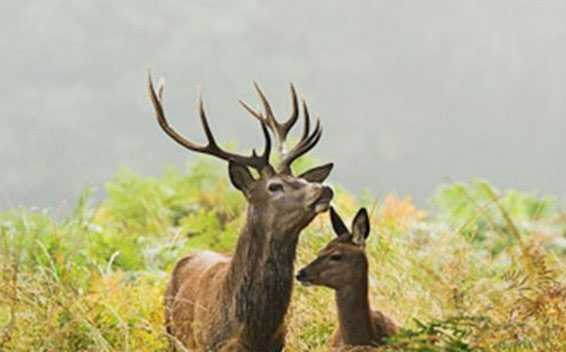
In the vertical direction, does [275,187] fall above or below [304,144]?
below

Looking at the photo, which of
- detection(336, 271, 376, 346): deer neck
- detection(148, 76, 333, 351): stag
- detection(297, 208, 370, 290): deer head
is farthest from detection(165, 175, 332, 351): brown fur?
detection(336, 271, 376, 346): deer neck

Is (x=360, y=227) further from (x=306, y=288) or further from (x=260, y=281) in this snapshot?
(x=306, y=288)

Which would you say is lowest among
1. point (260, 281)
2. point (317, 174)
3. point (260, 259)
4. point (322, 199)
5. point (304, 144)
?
point (260, 281)

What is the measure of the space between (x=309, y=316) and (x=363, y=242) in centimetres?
164

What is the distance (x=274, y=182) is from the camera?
20.9 ft

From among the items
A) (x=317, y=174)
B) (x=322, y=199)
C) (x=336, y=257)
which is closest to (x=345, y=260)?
(x=336, y=257)

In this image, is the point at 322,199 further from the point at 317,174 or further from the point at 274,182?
the point at 317,174

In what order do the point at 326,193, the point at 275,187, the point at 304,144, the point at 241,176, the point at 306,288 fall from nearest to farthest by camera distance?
the point at 326,193
the point at 275,187
the point at 241,176
the point at 304,144
the point at 306,288

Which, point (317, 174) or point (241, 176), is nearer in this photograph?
point (241, 176)

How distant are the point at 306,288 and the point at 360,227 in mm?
A: 2084

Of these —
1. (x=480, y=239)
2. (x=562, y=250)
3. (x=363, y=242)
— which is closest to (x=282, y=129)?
(x=363, y=242)

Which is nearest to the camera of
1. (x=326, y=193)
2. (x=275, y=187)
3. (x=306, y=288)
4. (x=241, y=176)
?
(x=326, y=193)

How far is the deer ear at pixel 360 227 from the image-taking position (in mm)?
6655

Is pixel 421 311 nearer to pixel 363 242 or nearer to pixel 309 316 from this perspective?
pixel 309 316
